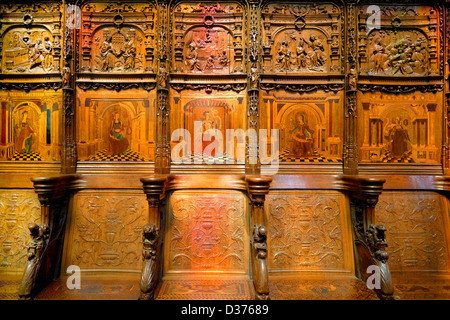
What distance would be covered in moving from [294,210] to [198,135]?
178 centimetres

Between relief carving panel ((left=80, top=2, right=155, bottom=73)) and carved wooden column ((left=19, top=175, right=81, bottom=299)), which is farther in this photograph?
relief carving panel ((left=80, top=2, right=155, bottom=73))

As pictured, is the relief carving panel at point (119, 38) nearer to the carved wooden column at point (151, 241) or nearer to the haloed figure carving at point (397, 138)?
the carved wooden column at point (151, 241)

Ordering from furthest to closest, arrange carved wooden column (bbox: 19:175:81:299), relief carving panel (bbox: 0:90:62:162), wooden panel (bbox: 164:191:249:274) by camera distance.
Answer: relief carving panel (bbox: 0:90:62:162) < wooden panel (bbox: 164:191:249:274) < carved wooden column (bbox: 19:175:81:299)

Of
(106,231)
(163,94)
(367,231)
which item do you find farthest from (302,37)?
(106,231)

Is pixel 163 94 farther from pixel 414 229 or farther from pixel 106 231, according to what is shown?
pixel 414 229

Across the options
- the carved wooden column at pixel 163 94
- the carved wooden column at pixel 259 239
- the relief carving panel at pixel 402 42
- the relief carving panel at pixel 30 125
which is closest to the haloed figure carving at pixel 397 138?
the relief carving panel at pixel 402 42

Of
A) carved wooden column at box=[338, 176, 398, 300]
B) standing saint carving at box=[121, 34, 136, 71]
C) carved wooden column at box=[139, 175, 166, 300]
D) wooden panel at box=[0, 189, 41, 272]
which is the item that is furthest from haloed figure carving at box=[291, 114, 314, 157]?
wooden panel at box=[0, 189, 41, 272]

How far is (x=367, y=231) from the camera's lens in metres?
2.98

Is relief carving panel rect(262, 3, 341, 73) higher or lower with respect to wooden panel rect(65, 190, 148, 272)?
higher

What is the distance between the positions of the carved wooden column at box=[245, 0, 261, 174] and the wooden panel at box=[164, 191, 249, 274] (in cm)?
55

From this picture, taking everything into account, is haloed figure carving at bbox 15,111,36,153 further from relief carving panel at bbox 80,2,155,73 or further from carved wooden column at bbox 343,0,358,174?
carved wooden column at bbox 343,0,358,174

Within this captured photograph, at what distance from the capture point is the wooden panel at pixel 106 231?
3.34 m

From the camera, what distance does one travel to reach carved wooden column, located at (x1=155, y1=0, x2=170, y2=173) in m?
3.50

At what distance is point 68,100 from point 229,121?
7.77ft
